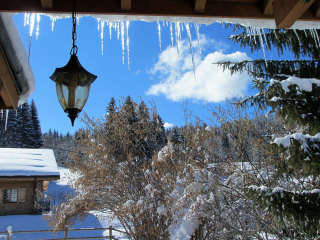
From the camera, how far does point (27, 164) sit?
1523 centimetres

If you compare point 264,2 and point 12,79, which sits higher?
point 264,2

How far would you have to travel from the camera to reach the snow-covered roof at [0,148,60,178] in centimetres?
1399

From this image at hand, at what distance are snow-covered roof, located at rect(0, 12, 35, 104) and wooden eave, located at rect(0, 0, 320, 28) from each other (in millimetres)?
495

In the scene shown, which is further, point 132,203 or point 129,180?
point 129,180

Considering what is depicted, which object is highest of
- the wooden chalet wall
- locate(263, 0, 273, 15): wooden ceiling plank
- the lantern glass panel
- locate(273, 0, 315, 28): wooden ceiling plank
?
locate(263, 0, 273, 15): wooden ceiling plank

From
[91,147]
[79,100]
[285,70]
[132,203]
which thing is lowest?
[132,203]

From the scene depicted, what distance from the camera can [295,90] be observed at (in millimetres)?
3848

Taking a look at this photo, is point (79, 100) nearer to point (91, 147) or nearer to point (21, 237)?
point (91, 147)

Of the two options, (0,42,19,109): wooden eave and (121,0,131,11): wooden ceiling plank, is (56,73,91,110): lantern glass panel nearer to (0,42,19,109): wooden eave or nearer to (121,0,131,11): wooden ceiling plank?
(121,0,131,11): wooden ceiling plank

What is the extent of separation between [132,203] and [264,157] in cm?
357

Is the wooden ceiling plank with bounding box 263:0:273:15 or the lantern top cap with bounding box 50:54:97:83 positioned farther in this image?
the wooden ceiling plank with bounding box 263:0:273:15

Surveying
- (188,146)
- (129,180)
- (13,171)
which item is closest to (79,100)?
(188,146)

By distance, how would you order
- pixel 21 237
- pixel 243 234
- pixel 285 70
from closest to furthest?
pixel 243 234 < pixel 285 70 < pixel 21 237

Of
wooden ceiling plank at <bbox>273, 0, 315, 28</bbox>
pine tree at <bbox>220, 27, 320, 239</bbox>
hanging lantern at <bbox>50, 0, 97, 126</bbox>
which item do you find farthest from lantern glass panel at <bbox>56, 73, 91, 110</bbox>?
pine tree at <bbox>220, 27, 320, 239</bbox>
